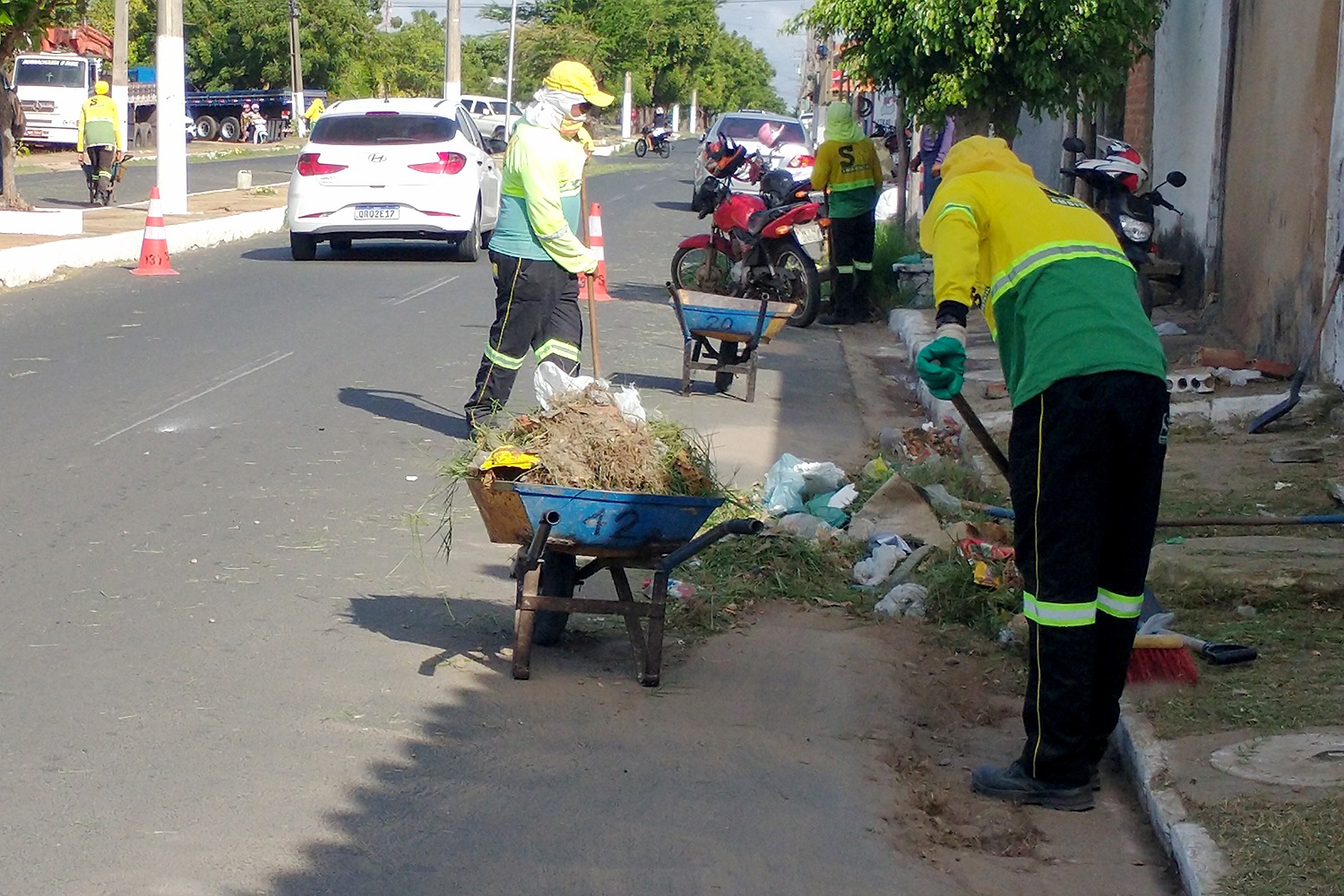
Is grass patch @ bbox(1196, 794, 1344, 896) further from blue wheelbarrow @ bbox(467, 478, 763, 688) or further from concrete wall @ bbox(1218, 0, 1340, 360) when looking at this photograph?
concrete wall @ bbox(1218, 0, 1340, 360)

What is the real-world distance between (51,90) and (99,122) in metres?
19.9

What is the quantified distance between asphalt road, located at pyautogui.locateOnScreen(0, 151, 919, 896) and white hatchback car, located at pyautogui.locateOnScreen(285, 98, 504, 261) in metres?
7.35

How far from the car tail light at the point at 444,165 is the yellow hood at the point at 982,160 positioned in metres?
12.7

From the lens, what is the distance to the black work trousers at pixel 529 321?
788 cm

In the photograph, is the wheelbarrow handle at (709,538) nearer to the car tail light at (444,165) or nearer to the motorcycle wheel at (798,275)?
the motorcycle wheel at (798,275)

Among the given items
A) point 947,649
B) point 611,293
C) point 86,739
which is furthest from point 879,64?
point 86,739

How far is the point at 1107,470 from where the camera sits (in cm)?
428

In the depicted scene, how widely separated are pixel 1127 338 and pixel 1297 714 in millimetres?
1361

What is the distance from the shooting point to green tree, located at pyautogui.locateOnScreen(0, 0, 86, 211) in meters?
18.8

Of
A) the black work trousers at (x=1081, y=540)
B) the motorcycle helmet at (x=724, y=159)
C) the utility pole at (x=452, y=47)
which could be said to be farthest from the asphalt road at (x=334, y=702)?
the utility pole at (x=452, y=47)

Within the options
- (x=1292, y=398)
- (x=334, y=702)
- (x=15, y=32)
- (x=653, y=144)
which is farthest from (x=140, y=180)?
(x=653, y=144)

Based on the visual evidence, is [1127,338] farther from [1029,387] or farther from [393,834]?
[393,834]

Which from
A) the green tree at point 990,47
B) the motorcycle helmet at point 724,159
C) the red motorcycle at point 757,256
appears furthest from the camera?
the motorcycle helmet at point 724,159

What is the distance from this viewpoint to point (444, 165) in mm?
17016
